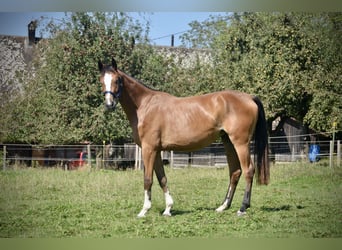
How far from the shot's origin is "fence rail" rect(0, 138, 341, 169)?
15.1 m

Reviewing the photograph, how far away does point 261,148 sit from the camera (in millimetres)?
6734

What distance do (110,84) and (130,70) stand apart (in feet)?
33.6

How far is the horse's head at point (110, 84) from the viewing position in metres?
6.01

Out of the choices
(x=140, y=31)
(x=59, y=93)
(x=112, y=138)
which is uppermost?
(x=140, y=31)

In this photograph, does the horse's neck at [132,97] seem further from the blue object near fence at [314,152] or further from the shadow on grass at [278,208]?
the blue object near fence at [314,152]

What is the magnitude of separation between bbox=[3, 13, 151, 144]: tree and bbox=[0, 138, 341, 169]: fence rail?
63 cm

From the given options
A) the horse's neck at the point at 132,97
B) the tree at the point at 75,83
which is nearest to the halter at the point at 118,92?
the horse's neck at the point at 132,97

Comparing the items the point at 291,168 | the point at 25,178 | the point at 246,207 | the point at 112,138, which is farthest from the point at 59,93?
the point at 246,207

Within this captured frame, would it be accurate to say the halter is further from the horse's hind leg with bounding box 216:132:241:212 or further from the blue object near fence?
the blue object near fence

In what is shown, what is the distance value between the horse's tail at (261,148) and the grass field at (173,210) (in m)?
0.53

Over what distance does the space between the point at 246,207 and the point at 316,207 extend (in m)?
1.25

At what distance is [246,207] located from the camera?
641 cm

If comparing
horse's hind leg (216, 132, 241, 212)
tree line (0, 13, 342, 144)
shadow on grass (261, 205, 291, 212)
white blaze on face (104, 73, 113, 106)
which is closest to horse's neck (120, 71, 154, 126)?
white blaze on face (104, 73, 113, 106)

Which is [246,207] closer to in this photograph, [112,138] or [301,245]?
[301,245]
